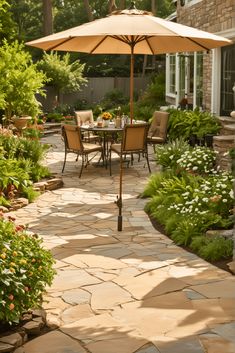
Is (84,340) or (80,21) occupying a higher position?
(80,21)

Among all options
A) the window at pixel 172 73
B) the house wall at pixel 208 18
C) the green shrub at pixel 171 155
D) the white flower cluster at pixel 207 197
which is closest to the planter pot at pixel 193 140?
the house wall at pixel 208 18

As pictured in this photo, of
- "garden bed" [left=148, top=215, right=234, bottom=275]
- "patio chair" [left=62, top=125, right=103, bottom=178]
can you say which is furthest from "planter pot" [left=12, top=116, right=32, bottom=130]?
"garden bed" [left=148, top=215, right=234, bottom=275]

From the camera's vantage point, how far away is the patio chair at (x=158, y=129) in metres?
13.1

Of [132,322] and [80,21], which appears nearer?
[132,322]

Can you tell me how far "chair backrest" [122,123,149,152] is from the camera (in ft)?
36.8

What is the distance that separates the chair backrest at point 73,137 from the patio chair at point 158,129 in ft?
6.66

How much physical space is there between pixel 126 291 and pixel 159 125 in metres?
8.72

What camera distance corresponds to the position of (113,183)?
35.9 feet

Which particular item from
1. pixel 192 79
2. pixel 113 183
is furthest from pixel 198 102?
pixel 113 183

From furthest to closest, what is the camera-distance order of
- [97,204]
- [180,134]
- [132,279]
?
[180,134] < [97,204] < [132,279]

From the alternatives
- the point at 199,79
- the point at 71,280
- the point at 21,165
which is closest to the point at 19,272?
the point at 71,280

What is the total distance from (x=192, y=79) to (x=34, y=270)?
13566 mm

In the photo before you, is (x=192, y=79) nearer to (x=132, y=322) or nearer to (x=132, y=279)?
(x=132, y=279)

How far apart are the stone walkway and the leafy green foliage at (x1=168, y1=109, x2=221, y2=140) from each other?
4538 mm
